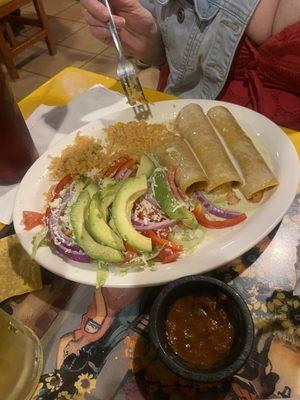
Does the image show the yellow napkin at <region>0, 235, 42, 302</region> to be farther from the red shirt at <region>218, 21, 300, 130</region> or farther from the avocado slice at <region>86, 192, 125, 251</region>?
the red shirt at <region>218, 21, 300, 130</region>

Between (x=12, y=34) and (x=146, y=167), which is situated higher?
(x=146, y=167)

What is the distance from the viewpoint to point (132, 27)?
153cm

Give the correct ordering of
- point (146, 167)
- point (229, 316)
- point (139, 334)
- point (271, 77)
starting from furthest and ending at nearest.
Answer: point (271, 77)
point (146, 167)
point (139, 334)
point (229, 316)

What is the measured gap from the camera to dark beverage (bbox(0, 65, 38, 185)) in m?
1.07

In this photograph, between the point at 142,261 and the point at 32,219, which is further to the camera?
the point at 32,219

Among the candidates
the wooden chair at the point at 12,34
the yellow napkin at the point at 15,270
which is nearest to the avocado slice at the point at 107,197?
the yellow napkin at the point at 15,270

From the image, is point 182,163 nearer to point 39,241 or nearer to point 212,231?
point 212,231

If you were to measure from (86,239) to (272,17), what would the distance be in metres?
1.03

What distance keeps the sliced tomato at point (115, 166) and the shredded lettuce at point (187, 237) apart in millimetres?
283

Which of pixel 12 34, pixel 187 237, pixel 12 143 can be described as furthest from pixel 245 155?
pixel 12 34

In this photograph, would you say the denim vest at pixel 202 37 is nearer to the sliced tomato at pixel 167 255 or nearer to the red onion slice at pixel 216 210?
the red onion slice at pixel 216 210

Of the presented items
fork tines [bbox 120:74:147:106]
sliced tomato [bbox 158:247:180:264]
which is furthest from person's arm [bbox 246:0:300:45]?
sliced tomato [bbox 158:247:180:264]

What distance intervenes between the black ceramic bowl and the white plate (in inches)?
3.0

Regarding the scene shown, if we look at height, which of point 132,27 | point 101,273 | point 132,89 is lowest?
point 101,273
